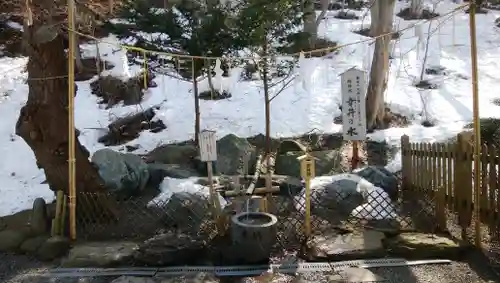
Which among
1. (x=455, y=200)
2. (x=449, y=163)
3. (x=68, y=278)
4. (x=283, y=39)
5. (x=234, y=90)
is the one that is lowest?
(x=68, y=278)

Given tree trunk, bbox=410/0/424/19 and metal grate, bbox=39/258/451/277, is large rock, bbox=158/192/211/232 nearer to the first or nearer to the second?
metal grate, bbox=39/258/451/277

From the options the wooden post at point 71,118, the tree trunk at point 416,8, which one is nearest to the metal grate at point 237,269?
the wooden post at point 71,118

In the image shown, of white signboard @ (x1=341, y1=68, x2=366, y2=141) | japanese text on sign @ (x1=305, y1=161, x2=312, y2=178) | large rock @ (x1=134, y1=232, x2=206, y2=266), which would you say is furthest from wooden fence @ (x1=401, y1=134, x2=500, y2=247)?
large rock @ (x1=134, y1=232, x2=206, y2=266)

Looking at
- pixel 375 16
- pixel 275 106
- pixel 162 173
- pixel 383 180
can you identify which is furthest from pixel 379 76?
pixel 162 173

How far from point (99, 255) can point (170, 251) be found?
3.26 feet

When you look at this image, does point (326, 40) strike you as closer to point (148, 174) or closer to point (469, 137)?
point (148, 174)

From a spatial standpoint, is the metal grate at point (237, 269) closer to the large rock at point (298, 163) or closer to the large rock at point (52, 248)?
the large rock at point (52, 248)

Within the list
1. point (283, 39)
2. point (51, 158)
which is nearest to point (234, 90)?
point (283, 39)

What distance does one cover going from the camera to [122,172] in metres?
9.57

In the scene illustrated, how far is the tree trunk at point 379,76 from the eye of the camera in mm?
13234

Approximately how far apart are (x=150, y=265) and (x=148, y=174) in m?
3.98

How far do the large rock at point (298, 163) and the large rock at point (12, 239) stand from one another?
5284 millimetres

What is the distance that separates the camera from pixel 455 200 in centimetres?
725

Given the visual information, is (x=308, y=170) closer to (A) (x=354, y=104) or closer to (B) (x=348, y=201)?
(B) (x=348, y=201)
